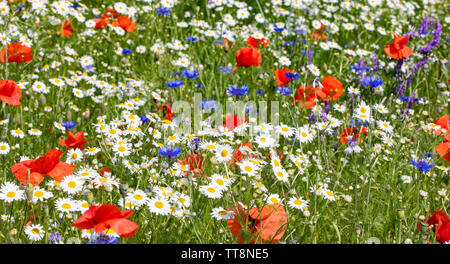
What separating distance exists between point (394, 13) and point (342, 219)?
12.7 ft

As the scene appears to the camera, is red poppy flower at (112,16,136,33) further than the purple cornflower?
Yes

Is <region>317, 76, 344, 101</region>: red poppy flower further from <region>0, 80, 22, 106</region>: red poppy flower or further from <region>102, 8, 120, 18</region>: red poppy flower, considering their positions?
<region>102, 8, 120, 18</region>: red poppy flower

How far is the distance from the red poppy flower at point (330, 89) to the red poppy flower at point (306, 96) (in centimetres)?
5

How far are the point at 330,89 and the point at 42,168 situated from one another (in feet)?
5.47

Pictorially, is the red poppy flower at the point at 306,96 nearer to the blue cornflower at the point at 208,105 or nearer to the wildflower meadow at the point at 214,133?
the wildflower meadow at the point at 214,133

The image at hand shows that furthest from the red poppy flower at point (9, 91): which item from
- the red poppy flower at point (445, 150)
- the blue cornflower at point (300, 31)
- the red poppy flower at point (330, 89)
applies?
the blue cornflower at point (300, 31)

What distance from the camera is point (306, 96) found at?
2.87 meters

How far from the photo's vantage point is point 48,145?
266 cm

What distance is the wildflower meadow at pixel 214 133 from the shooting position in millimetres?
1847

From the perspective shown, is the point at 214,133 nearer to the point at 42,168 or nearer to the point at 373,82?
the point at 42,168

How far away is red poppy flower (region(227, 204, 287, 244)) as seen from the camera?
1800 millimetres
